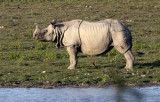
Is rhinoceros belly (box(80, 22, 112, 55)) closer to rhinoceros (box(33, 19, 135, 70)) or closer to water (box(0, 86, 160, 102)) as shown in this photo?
rhinoceros (box(33, 19, 135, 70))

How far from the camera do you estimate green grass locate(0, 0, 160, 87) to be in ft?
24.2

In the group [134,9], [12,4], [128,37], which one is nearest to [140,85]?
[128,37]

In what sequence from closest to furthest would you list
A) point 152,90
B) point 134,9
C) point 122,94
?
1. point 122,94
2. point 152,90
3. point 134,9

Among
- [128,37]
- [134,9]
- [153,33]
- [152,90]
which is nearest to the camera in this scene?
[152,90]

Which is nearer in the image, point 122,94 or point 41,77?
point 122,94

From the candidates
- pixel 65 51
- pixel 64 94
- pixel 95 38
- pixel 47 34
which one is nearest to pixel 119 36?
pixel 95 38

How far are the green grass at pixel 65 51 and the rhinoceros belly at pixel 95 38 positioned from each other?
1.41 ft

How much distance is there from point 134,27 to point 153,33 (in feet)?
3.73

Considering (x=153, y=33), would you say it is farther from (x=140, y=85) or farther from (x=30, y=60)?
(x=140, y=85)

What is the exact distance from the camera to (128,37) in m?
8.09

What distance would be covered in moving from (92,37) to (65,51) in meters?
2.88

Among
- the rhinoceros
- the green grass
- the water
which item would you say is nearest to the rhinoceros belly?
the rhinoceros

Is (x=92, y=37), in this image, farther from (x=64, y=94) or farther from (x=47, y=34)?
(x=64, y=94)

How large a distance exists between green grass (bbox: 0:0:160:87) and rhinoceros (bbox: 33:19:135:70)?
0.39 m
